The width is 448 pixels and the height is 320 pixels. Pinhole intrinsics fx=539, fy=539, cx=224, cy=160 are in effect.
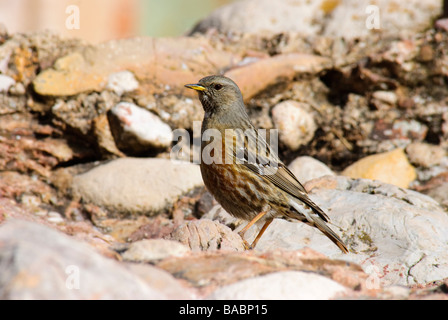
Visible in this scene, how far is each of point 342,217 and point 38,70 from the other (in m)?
4.38

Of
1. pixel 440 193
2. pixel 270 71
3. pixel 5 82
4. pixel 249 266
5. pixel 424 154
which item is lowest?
pixel 440 193

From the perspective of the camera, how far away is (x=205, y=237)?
443 centimetres

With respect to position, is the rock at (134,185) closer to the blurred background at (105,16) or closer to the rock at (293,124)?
the rock at (293,124)

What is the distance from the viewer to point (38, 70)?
705 centimetres

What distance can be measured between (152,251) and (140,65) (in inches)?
174

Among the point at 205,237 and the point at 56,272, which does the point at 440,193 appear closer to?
the point at 205,237

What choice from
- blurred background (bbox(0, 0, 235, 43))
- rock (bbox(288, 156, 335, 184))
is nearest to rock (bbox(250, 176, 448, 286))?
rock (bbox(288, 156, 335, 184))

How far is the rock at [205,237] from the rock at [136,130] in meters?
2.49

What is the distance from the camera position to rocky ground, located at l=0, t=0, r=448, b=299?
5.14 meters

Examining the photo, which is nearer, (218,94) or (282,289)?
(282,289)

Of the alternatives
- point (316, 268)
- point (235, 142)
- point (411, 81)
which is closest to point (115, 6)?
point (411, 81)
